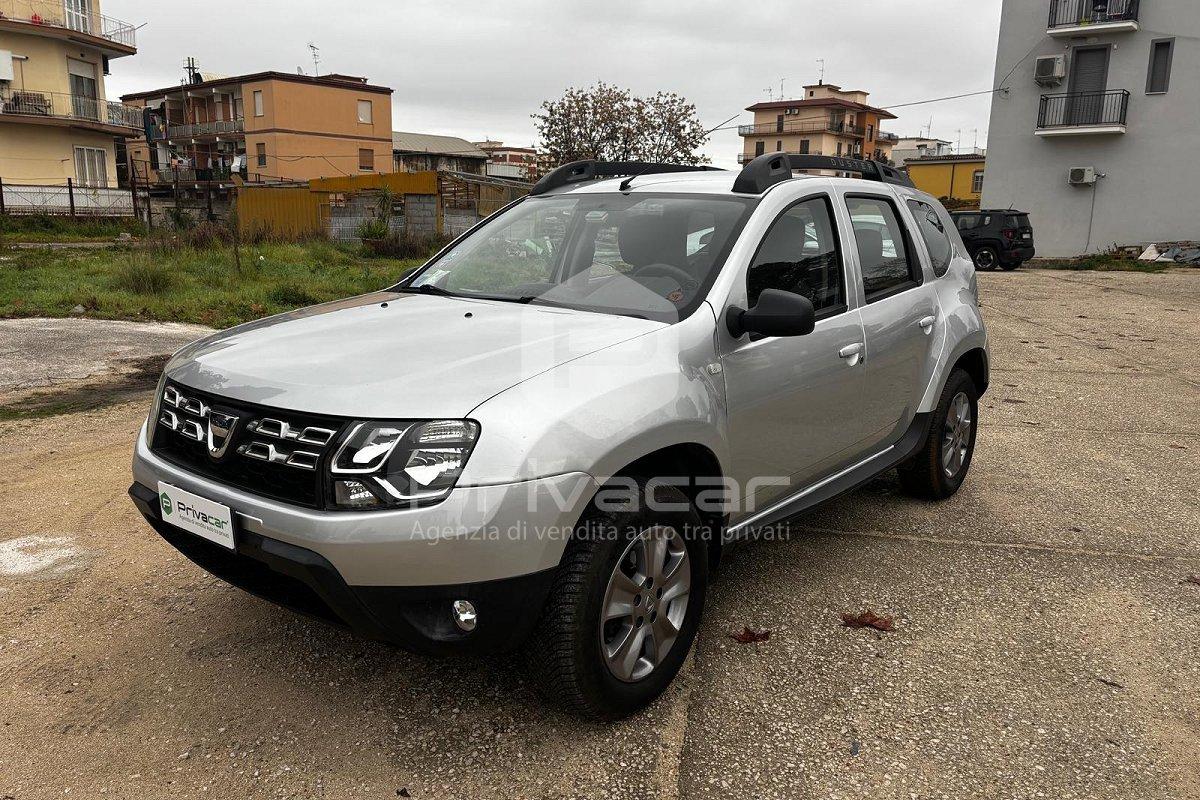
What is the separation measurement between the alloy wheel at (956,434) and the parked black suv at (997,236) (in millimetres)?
21047

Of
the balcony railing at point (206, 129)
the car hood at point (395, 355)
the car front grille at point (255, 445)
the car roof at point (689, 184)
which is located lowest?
the car front grille at point (255, 445)

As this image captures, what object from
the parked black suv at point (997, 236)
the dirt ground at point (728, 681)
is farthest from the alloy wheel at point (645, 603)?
the parked black suv at point (997, 236)

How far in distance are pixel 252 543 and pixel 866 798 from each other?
6.02ft

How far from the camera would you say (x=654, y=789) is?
96.0 inches

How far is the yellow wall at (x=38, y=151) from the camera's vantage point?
40.8 metres

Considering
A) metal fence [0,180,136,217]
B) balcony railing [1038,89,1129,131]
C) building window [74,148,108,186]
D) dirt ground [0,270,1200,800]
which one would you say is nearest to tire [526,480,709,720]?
dirt ground [0,270,1200,800]

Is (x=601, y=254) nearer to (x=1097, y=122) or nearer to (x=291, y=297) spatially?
(x=291, y=297)

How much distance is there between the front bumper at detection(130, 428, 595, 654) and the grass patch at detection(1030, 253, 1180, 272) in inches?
1082

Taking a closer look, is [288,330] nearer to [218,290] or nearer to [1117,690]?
[1117,690]

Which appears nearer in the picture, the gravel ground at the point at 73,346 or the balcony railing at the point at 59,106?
the gravel ground at the point at 73,346

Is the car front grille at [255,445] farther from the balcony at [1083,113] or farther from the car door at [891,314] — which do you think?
the balcony at [1083,113]

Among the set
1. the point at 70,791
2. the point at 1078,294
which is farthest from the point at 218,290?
the point at 1078,294

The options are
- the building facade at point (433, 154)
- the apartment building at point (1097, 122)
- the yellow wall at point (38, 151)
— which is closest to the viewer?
the apartment building at point (1097, 122)

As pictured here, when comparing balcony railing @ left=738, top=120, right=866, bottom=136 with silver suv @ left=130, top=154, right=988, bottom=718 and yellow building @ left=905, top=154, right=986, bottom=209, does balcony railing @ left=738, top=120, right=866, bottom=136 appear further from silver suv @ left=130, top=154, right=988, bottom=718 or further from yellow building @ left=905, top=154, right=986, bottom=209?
silver suv @ left=130, top=154, right=988, bottom=718
